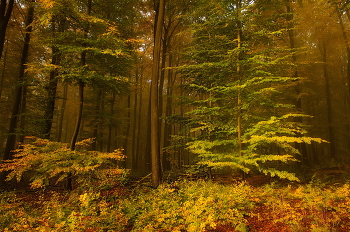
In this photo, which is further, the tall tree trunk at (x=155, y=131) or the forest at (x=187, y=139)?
the tall tree trunk at (x=155, y=131)

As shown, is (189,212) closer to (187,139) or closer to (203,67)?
(187,139)

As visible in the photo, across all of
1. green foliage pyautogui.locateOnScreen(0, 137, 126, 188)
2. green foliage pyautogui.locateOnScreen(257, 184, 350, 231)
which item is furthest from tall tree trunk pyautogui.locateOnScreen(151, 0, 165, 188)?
green foliage pyautogui.locateOnScreen(257, 184, 350, 231)

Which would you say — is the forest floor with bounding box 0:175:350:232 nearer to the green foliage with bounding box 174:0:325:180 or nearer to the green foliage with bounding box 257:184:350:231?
the green foliage with bounding box 257:184:350:231

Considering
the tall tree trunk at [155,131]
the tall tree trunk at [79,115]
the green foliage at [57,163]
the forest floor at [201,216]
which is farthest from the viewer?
the tall tree trunk at [79,115]

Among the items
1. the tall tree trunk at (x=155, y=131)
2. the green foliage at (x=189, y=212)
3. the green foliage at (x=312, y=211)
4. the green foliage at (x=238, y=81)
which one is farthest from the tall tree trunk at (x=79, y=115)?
the green foliage at (x=312, y=211)

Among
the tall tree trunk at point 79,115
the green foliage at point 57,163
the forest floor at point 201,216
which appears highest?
the tall tree trunk at point 79,115

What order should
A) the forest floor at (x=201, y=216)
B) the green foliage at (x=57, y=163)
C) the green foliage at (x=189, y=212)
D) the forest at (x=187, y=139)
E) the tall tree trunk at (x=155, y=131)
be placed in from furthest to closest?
the tall tree trunk at (x=155, y=131)
the green foliage at (x=57, y=163)
the forest at (x=187, y=139)
the green foliage at (x=189, y=212)
the forest floor at (x=201, y=216)

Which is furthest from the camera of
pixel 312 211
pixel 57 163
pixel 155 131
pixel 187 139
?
pixel 187 139

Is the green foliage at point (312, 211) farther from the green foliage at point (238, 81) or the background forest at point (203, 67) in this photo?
the green foliage at point (238, 81)

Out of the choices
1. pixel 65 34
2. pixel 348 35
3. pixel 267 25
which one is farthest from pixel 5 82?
pixel 348 35

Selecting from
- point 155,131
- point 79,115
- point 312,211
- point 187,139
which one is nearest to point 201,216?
point 312,211

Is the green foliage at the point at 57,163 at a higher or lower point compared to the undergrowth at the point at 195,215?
higher

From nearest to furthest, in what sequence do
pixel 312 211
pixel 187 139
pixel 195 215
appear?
pixel 195 215, pixel 312 211, pixel 187 139

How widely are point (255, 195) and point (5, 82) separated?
23.0 metres
